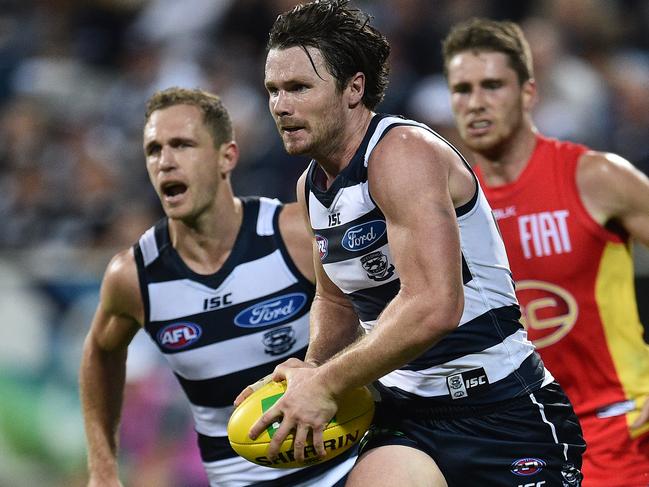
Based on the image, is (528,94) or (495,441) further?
(528,94)

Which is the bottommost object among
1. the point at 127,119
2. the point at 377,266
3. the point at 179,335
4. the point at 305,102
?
the point at 179,335

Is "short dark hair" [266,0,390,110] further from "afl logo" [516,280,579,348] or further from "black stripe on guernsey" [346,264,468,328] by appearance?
"afl logo" [516,280,579,348]

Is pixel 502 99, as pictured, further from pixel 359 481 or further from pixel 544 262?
pixel 359 481

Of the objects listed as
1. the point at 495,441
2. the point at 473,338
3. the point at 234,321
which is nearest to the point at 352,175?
the point at 473,338

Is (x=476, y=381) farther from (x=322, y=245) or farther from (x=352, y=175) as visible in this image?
(x=352, y=175)

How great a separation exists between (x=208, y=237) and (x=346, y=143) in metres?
1.41

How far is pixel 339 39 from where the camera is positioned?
3.50 metres

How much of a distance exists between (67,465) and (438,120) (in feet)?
11.3

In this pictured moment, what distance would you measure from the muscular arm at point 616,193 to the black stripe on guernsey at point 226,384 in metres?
1.38

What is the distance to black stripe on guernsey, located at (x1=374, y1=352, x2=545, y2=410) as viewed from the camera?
A: 3.63m

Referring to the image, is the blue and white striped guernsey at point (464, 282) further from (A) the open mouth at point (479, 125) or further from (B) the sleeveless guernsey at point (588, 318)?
(A) the open mouth at point (479, 125)

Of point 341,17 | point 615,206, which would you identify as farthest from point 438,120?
point 341,17

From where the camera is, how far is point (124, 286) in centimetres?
475

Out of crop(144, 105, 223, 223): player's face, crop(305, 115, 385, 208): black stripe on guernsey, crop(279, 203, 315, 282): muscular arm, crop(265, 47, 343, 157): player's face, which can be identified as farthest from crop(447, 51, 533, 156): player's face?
crop(265, 47, 343, 157): player's face
